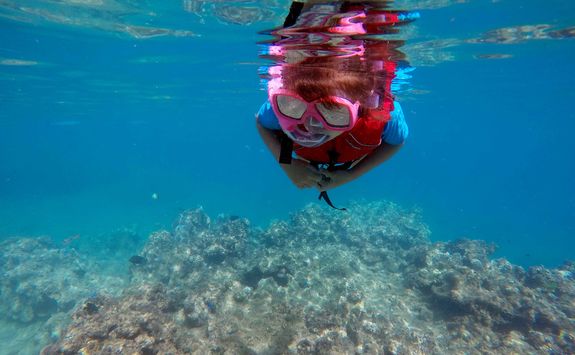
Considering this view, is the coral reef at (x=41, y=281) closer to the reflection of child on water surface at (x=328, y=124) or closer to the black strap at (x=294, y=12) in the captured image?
the black strap at (x=294, y=12)

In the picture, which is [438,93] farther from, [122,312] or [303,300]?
[122,312]

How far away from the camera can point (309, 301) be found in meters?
10.7

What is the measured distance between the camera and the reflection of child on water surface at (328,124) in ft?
7.84

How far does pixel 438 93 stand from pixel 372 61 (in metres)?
30.9

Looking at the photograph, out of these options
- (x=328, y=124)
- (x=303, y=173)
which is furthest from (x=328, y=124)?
(x=303, y=173)

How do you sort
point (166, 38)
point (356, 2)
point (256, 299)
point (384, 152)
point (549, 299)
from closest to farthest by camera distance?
point (384, 152)
point (356, 2)
point (256, 299)
point (549, 299)
point (166, 38)

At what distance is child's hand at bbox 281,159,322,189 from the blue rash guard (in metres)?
0.42

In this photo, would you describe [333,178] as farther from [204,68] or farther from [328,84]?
[204,68]

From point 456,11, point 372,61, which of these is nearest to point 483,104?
point 456,11

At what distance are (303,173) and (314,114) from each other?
0.82 meters

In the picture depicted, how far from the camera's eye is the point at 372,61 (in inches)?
332

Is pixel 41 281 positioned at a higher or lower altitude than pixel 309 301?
lower

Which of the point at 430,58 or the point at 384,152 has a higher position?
the point at 430,58

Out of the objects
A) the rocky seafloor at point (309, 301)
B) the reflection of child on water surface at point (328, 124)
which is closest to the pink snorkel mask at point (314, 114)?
the reflection of child on water surface at point (328, 124)
